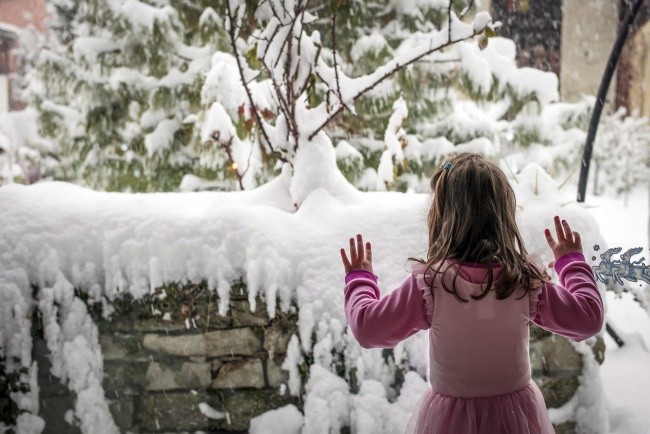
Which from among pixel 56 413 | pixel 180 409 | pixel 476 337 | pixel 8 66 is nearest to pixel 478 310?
pixel 476 337

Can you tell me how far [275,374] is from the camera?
218 cm

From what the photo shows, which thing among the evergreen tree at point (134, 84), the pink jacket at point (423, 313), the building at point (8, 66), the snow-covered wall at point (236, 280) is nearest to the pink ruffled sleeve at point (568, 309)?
the pink jacket at point (423, 313)

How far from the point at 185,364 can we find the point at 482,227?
149 cm

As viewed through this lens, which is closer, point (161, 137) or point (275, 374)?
point (275, 374)

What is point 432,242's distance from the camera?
144 centimetres

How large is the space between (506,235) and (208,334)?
4.57 ft

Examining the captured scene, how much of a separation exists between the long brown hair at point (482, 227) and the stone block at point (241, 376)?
115 centimetres

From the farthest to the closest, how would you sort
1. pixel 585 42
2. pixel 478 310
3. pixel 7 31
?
pixel 7 31 → pixel 585 42 → pixel 478 310

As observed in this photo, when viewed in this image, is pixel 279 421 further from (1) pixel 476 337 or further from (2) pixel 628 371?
(2) pixel 628 371

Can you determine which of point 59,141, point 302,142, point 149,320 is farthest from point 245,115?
point 59,141

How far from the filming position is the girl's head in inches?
51.8

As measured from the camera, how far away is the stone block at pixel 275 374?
217cm

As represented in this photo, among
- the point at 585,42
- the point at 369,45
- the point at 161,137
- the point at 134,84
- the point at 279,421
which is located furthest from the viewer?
the point at 585,42

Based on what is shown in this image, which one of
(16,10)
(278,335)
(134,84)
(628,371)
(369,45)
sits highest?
(16,10)
